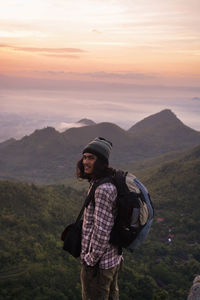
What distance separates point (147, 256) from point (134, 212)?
92.6 feet

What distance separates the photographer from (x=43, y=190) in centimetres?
4269

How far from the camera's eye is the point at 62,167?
369 ft

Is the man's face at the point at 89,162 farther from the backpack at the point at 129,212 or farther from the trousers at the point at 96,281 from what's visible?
the trousers at the point at 96,281

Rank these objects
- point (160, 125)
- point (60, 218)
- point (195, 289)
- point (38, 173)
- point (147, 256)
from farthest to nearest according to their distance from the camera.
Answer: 1. point (160, 125)
2. point (38, 173)
3. point (60, 218)
4. point (147, 256)
5. point (195, 289)

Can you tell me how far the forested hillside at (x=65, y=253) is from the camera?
1808cm

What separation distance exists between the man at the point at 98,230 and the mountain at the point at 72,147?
90.3 metres

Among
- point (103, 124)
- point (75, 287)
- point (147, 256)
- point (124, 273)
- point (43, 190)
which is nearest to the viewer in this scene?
point (75, 287)

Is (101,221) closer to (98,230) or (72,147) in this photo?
(98,230)

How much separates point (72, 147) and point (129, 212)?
127685 millimetres

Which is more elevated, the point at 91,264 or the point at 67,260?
the point at 91,264

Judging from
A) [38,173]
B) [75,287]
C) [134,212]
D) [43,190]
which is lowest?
[38,173]

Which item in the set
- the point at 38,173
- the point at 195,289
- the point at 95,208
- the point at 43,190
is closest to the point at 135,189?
the point at 95,208

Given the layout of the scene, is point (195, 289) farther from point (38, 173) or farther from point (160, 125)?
point (160, 125)

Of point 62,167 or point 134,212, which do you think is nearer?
point 134,212
